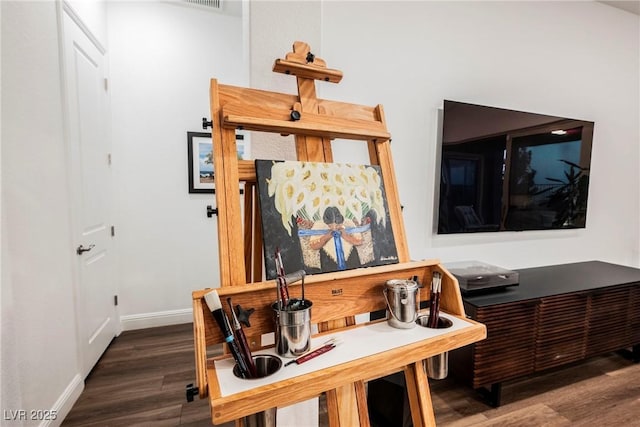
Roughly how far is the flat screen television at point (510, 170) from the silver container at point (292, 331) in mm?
1567

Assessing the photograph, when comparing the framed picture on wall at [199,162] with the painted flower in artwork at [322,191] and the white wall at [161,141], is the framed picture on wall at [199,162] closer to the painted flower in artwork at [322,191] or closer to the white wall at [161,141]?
the white wall at [161,141]

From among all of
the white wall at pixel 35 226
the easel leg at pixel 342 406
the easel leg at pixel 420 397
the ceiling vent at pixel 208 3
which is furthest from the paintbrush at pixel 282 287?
the ceiling vent at pixel 208 3

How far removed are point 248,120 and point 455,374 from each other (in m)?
1.82

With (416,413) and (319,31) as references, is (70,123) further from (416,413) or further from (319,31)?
(416,413)

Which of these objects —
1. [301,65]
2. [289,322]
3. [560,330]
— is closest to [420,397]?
[289,322]

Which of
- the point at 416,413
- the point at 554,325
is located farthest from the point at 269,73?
the point at 554,325

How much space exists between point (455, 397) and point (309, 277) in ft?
4.95

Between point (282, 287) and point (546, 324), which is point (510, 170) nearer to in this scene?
point (546, 324)

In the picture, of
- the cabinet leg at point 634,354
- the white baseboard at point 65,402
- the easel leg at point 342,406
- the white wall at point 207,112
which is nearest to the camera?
the easel leg at point 342,406

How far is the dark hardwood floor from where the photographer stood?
5.63 ft

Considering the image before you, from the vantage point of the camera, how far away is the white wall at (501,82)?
2.00 meters

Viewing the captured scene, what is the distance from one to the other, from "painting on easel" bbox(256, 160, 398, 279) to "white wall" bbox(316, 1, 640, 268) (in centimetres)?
86

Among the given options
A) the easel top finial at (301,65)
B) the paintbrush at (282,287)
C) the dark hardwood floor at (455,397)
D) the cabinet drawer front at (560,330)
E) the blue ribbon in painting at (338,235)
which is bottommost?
the dark hardwood floor at (455,397)

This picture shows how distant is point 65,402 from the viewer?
173 cm
